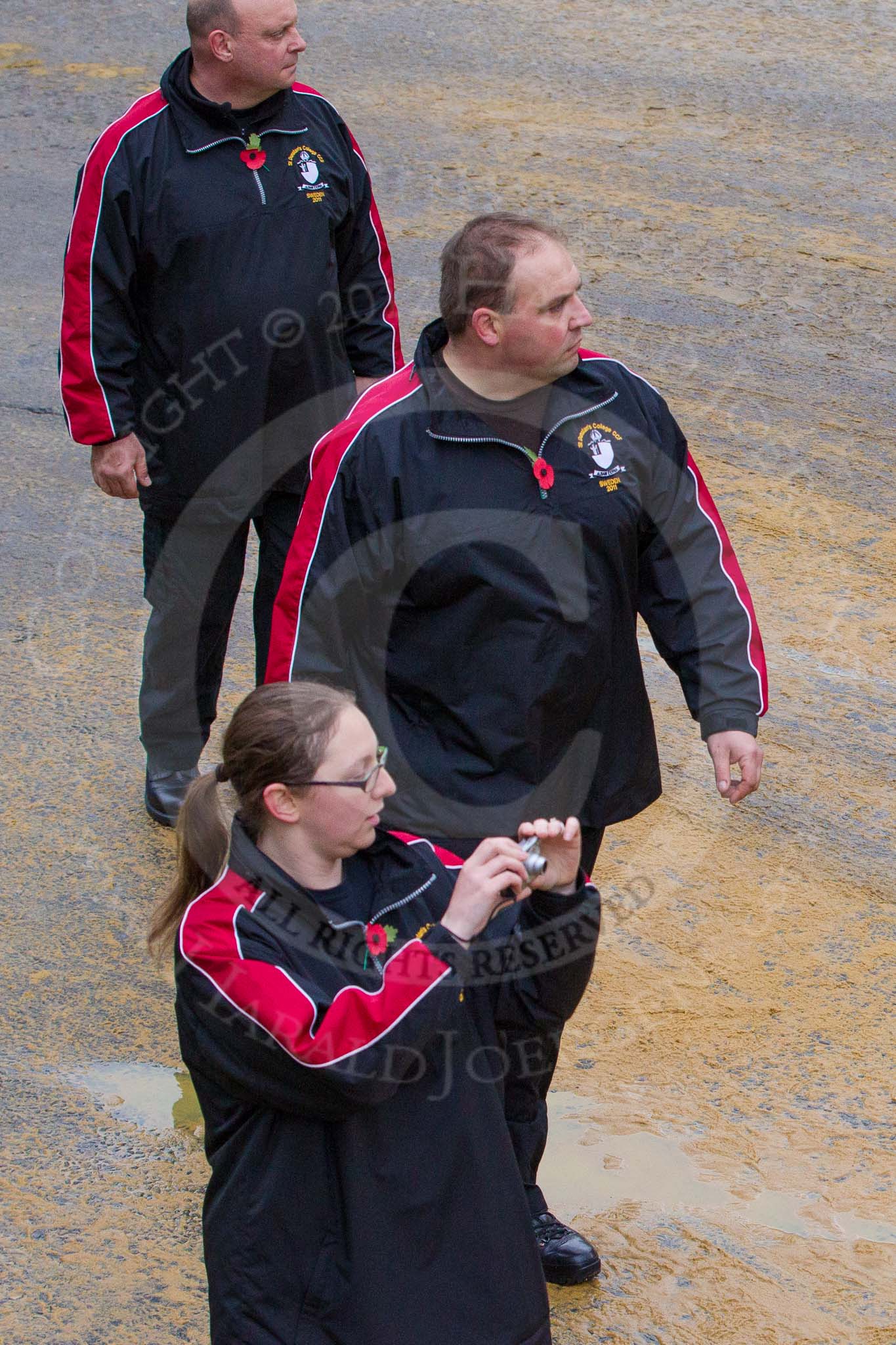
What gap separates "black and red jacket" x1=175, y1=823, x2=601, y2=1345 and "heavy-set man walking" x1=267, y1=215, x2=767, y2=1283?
647mm

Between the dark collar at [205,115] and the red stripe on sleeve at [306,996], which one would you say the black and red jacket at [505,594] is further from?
the dark collar at [205,115]

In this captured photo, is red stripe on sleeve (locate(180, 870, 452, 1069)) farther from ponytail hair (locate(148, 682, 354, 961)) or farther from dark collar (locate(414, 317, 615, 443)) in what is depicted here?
dark collar (locate(414, 317, 615, 443))

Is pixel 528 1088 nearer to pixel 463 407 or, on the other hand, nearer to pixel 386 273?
pixel 463 407

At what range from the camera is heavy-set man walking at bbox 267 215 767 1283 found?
316 cm

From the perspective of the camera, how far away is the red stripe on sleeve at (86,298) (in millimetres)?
4223

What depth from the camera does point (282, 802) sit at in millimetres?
2500

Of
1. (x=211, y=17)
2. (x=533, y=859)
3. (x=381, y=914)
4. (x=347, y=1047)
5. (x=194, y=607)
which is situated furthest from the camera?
(x=194, y=607)

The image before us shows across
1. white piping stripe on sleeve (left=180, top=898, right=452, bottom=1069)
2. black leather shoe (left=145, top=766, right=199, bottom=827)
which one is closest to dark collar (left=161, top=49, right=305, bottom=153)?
black leather shoe (left=145, top=766, right=199, bottom=827)

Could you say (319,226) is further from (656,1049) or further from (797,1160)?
(797,1160)

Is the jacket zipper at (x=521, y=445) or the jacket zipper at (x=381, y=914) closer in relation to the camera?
the jacket zipper at (x=381, y=914)

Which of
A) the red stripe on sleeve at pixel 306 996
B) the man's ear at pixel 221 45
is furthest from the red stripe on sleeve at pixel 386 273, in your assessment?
the red stripe on sleeve at pixel 306 996

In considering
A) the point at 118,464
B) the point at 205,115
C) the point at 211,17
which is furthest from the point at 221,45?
the point at 118,464

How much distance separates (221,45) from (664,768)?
264 centimetres

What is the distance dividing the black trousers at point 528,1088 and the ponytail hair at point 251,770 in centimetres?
67
